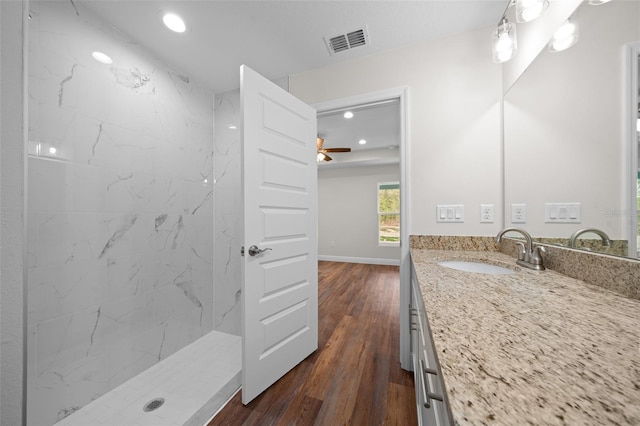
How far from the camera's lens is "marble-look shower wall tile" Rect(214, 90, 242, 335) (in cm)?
216

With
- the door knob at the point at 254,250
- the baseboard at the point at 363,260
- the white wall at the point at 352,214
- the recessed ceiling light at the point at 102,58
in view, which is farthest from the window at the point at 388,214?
the recessed ceiling light at the point at 102,58

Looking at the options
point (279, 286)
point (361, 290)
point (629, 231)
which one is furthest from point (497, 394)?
point (361, 290)

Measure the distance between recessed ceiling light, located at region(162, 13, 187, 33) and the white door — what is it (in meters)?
0.64

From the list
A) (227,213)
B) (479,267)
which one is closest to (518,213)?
(479,267)

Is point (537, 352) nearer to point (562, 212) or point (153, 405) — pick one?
point (562, 212)

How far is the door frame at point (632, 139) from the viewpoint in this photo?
68 cm

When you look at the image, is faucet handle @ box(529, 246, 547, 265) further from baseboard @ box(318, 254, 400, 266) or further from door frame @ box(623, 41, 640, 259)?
baseboard @ box(318, 254, 400, 266)

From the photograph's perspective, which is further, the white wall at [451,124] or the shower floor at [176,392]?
the white wall at [451,124]

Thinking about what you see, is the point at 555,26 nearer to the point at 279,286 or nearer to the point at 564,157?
the point at 564,157

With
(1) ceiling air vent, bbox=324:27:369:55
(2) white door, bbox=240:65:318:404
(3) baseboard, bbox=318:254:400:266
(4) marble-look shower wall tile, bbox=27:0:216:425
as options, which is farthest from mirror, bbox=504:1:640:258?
(3) baseboard, bbox=318:254:400:266

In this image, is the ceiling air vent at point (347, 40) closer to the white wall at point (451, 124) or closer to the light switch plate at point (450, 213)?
the white wall at point (451, 124)

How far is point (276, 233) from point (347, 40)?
1.51 metres

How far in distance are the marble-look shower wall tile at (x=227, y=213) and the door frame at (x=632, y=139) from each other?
2.29m

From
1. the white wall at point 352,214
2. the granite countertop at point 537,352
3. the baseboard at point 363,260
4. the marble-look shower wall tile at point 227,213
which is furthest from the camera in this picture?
the white wall at point 352,214
